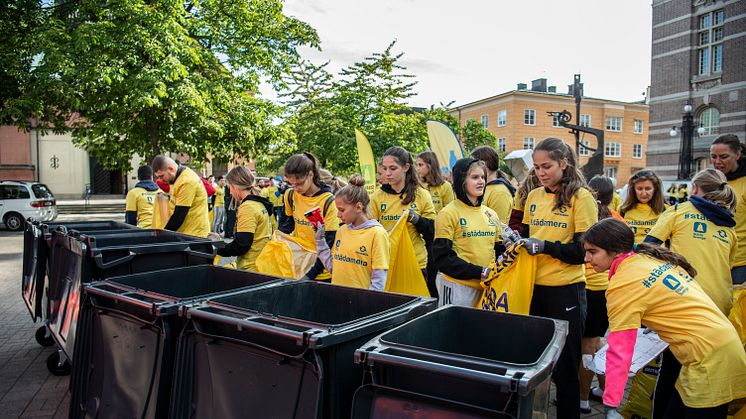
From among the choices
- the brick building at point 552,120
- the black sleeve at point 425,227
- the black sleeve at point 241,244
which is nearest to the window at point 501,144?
the brick building at point 552,120

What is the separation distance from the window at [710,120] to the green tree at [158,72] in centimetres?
2479

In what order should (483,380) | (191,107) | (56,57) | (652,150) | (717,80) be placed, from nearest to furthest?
(483,380) → (56,57) → (191,107) → (717,80) → (652,150)

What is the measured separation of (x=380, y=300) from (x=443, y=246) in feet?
3.26

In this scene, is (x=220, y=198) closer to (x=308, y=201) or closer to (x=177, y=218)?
(x=177, y=218)

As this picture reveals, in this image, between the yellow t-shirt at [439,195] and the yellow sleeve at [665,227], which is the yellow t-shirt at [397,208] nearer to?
the yellow t-shirt at [439,195]

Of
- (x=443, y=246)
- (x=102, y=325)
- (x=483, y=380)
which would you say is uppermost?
(x=443, y=246)

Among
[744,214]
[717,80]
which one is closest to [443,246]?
[744,214]

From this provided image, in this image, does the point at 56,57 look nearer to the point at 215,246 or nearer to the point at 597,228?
the point at 215,246

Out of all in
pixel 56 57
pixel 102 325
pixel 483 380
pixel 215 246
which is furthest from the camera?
pixel 56 57

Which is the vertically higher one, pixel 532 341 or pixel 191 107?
pixel 191 107

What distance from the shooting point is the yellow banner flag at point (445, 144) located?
7.86 meters

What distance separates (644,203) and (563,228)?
242 cm

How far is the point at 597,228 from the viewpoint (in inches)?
113

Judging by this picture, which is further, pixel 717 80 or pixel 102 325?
pixel 717 80
